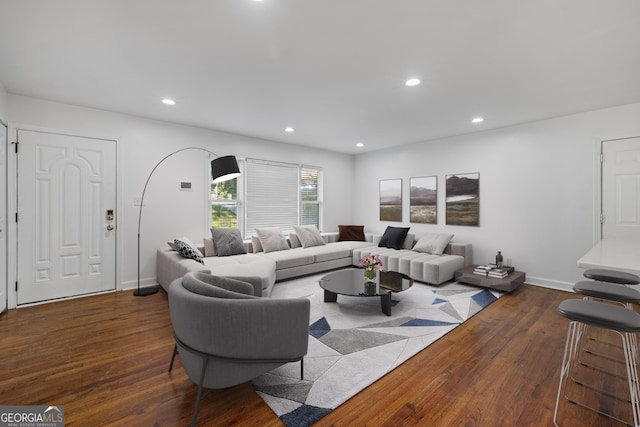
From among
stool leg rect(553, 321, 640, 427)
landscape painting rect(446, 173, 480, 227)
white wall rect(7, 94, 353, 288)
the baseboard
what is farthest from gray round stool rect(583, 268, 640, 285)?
the baseboard

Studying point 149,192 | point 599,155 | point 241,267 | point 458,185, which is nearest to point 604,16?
point 599,155

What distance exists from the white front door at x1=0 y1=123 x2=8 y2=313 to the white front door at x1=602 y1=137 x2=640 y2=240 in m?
7.59

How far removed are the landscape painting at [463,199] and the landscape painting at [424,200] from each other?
0.88 feet

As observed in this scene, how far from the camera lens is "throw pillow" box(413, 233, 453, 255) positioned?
510 centimetres

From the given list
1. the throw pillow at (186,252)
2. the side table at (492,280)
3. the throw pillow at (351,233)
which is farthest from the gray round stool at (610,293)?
the throw pillow at (351,233)

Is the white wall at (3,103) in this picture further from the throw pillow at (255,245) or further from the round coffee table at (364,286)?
the round coffee table at (364,286)

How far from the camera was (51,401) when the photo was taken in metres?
1.85

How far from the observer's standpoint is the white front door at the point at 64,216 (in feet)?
11.6

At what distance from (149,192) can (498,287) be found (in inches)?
213

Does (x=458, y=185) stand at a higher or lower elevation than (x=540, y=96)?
lower

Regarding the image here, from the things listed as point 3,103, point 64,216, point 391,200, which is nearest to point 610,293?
point 391,200

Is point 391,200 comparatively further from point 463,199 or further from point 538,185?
point 538,185

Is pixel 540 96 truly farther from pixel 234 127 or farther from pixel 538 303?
pixel 234 127

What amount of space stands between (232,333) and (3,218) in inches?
140
